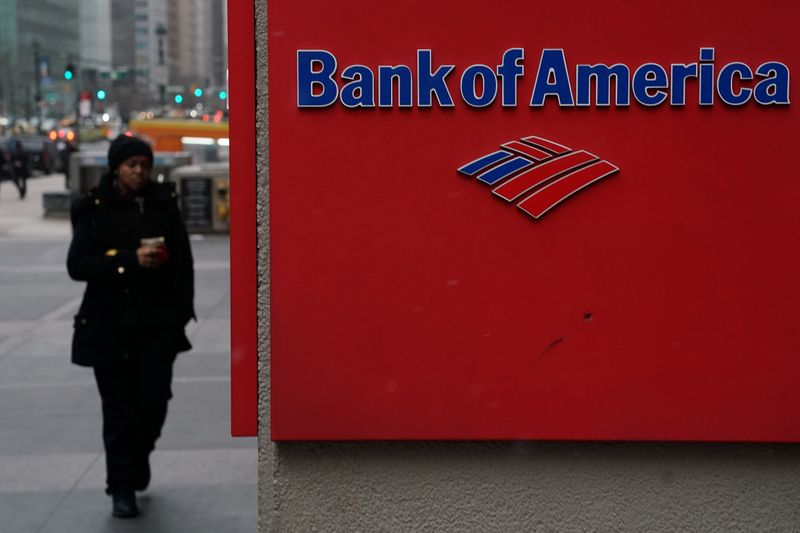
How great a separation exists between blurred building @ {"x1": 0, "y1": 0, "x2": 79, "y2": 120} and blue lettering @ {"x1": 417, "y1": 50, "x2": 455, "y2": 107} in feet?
369

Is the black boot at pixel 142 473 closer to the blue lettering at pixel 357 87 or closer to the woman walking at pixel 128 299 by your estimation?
the woman walking at pixel 128 299

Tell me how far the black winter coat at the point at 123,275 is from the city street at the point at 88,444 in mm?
819

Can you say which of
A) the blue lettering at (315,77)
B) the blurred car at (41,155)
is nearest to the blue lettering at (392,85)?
A: the blue lettering at (315,77)

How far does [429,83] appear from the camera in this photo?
137 inches

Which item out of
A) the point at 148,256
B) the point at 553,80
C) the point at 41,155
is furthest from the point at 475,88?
the point at 41,155

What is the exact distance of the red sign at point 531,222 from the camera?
3.48 meters

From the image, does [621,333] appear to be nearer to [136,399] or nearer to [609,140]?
[609,140]

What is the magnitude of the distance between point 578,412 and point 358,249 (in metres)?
0.71

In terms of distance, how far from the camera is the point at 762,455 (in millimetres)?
3629

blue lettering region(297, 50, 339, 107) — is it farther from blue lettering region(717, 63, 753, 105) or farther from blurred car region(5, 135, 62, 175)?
blurred car region(5, 135, 62, 175)

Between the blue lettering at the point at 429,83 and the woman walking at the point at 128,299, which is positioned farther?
the woman walking at the point at 128,299

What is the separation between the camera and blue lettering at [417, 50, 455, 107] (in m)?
3.47

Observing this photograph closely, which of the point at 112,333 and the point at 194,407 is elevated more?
the point at 112,333

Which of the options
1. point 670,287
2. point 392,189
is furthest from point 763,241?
point 392,189
